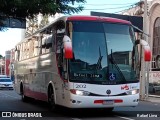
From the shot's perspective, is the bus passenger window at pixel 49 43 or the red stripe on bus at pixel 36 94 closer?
the bus passenger window at pixel 49 43

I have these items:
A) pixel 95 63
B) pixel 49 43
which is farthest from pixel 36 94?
pixel 95 63

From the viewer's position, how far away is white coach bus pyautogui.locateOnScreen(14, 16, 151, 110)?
527 inches

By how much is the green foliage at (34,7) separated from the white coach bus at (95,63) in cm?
54

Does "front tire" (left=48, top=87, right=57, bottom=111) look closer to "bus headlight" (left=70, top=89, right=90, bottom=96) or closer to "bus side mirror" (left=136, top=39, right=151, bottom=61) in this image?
"bus headlight" (left=70, top=89, right=90, bottom=96)

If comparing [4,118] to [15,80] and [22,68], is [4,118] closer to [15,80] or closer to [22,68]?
[22,68]

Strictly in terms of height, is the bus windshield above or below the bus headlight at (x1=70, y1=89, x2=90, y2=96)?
above

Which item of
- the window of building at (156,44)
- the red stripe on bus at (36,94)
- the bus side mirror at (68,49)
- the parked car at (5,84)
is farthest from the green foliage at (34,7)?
the parked car at (5,84)

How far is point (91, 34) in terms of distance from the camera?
1405cm

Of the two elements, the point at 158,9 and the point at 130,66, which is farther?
the point at 158,9

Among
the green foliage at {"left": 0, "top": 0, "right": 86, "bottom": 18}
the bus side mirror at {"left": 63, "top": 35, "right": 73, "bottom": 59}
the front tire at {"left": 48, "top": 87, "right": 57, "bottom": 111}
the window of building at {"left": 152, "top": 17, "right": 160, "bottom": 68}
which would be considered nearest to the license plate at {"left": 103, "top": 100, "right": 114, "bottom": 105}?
the bus side mirror at {"left": 63, "top": 35, "right": 73, "bottom": 59}

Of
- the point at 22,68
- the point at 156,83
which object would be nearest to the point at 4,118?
the point at 22,68

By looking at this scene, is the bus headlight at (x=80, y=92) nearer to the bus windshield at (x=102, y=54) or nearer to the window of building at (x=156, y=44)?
the bus windshield at (x=102, y=54)

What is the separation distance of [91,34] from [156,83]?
2749cm

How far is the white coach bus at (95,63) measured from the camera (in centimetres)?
1340
